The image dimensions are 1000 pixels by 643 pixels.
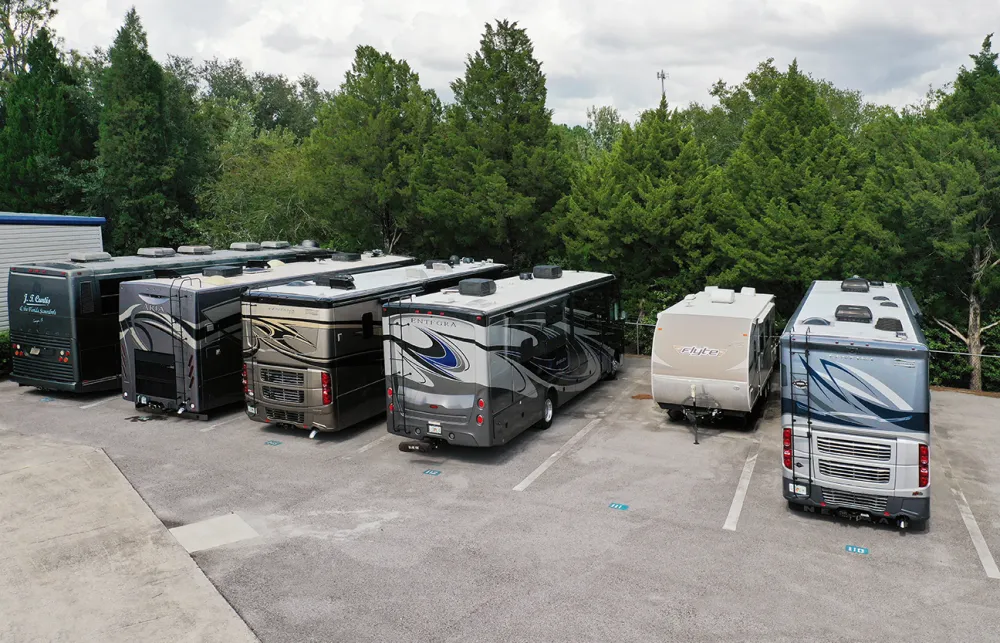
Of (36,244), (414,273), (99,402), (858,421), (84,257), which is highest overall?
(36,244)

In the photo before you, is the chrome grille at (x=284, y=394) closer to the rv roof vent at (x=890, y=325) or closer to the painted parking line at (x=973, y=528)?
Result: the rv roof vent at (x=890, y=325)

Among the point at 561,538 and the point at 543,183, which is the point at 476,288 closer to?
the point at 561,538

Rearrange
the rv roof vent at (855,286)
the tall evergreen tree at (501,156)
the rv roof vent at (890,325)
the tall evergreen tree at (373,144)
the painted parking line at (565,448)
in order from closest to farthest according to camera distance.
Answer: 1. the rv roof vent at (890,325)
2. the painted parking line at (565,448)
3. the rv roof vent at (855,286)
4. the tall evergreen tree at (501,156)
5. the tall evergreen tree at (373,144)

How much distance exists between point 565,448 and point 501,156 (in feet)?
40.0

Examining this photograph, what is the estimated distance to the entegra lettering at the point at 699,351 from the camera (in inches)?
554

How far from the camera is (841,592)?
28.3ft

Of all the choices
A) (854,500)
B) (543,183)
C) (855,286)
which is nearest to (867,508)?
(854,500)

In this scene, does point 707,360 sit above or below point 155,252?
below

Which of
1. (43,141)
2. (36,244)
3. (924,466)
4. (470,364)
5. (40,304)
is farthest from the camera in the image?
(43,141)

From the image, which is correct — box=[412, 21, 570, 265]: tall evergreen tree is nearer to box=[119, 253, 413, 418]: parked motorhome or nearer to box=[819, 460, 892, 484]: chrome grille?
box=[119, 253, 413, 418]: parked motorhome

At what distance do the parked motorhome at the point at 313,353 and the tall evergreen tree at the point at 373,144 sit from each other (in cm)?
1039

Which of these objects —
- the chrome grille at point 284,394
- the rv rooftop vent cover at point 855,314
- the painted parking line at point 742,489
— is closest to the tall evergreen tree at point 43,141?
the chrome grille at point 284,394

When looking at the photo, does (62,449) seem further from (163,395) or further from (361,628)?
(361,628)

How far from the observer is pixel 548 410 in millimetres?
15297
